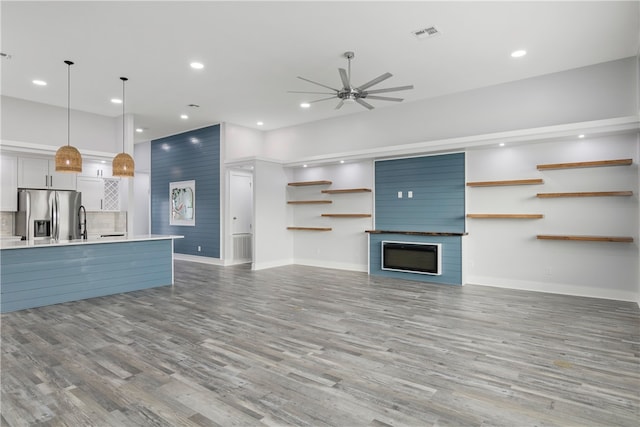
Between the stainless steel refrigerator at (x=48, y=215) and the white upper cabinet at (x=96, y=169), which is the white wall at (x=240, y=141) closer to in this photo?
the white upper cabinet at (x=96, y=169)

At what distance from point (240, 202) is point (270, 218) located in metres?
1.06

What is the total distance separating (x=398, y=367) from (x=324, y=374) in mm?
609

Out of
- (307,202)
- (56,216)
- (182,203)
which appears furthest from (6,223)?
(307,202)

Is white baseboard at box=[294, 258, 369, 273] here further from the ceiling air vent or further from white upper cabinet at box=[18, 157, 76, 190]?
white upper cabinet at box=[18, 157, 76, 190]

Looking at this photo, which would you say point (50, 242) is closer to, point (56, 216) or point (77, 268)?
point (77, 268)

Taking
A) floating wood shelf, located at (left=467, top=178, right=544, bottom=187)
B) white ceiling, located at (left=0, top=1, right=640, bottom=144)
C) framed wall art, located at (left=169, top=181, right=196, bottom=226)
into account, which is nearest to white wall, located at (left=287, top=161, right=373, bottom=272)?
white ceiling, located at (left=0, top=1, right=640, bottom=144)

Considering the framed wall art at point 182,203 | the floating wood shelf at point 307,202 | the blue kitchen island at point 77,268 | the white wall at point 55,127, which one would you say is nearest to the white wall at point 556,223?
the floating wood shelf at point 307,202

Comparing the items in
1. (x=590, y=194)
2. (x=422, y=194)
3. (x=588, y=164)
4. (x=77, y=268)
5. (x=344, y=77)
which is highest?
(x=344, y=77)

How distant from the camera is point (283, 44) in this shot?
14.9ft

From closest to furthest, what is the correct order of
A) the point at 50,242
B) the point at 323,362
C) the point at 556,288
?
1. the point at 323,362
2. the point at 50,242
3. the point at 556,288

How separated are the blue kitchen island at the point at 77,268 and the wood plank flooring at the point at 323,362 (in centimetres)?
25

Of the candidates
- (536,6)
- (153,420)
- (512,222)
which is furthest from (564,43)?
(153,420)

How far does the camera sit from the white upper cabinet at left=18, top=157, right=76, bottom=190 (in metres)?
6.33

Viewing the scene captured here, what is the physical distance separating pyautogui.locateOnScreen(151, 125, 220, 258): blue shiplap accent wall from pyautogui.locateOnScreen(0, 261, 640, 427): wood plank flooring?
3.73 meters
